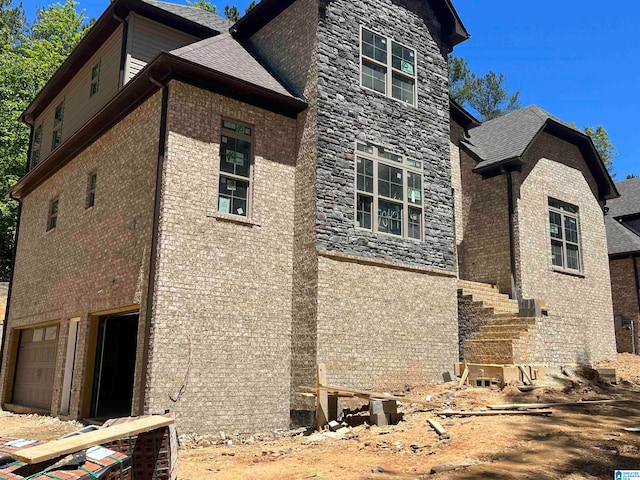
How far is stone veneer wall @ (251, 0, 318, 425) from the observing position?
40.2 ft

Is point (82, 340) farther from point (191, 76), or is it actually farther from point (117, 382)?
point (191, 76)

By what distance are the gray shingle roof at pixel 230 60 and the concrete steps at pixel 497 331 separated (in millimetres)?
7593

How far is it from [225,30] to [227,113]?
5.86m

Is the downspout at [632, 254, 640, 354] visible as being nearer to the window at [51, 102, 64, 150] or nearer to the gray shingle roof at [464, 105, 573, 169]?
the gray shingle roof at [464, 105, 573, 169]

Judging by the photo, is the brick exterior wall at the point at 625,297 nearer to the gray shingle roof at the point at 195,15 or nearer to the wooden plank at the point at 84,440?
the gray shingle roof at the point at 195,15

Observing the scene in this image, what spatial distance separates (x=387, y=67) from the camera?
14984mm

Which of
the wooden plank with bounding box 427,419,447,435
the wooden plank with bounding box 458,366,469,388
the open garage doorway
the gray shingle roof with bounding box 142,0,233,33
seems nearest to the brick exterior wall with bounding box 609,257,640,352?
the wooden plank with bounding box 458,366,469,388

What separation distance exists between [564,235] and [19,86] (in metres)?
28.5

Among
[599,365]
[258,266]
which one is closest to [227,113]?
[258,266]

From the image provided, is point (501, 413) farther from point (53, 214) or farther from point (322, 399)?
point (53, 214)

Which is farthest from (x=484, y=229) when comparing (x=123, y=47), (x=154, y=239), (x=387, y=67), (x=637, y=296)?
(x=123, y=47)

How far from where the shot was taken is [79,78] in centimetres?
1864

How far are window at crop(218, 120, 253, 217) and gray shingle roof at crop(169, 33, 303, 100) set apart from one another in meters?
1.13

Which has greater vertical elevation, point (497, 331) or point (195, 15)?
point (195, 15)
